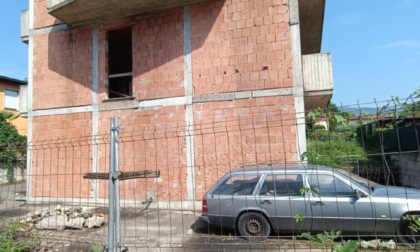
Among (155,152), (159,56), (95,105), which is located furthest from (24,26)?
(155,152)

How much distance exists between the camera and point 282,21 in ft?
28.5

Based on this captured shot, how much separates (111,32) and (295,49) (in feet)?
21.6

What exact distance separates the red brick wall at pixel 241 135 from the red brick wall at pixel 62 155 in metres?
3.93

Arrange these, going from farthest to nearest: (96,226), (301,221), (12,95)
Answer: (12,95)
(96,226)
(301,221)

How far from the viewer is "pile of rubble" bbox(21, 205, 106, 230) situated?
23.7 ft

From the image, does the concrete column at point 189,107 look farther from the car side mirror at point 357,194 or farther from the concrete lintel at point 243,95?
the car side mirror at point 357,194

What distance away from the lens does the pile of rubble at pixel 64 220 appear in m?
7.22

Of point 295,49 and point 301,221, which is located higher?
point 295,49

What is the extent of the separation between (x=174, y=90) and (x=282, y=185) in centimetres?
502

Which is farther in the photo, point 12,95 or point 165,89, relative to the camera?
point 12,95

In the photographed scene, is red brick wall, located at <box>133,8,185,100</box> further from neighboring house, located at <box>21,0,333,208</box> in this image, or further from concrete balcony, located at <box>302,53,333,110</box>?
concrete balcony, located at <box>302,53,333,110</box>

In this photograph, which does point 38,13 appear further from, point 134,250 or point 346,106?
point 346,106

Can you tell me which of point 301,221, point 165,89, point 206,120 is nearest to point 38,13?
point 165,89

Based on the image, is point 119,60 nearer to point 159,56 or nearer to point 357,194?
point 159,56
